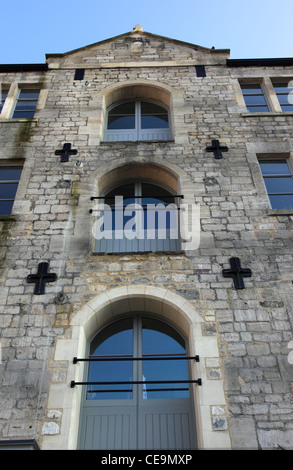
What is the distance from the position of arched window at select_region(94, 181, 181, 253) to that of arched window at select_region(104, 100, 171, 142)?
1.60 meters

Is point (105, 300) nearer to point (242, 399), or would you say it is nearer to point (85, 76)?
point (242, 399)

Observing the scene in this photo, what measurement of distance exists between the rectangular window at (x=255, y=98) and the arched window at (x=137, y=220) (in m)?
3.68

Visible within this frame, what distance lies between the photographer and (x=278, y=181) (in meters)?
8.97

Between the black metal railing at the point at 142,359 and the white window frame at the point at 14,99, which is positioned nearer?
the black metal railing at the point at 142,359

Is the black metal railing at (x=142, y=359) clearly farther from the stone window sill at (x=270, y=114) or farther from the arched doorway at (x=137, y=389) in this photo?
the stone window sill at (x=270, y=114)

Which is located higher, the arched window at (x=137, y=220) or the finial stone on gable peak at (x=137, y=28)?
the finial stone on gable peak at (x=137, y=28)

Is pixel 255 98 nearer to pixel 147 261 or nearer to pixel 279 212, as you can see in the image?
pixel 279 212

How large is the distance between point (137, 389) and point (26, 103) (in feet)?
26.7

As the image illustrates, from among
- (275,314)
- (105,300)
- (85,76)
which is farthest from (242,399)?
(85,76)

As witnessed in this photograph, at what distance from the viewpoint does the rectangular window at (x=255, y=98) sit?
10664 millimetres

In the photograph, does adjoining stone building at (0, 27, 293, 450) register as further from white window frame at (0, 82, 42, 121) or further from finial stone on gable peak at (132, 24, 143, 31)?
finial stone on gable peak at (132, 24, 143, 31)

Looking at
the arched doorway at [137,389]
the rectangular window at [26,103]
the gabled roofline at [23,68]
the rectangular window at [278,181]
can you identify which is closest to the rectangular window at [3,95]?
the rectangular window at [26,103]

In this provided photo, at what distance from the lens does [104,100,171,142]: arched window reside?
10.1 metres
